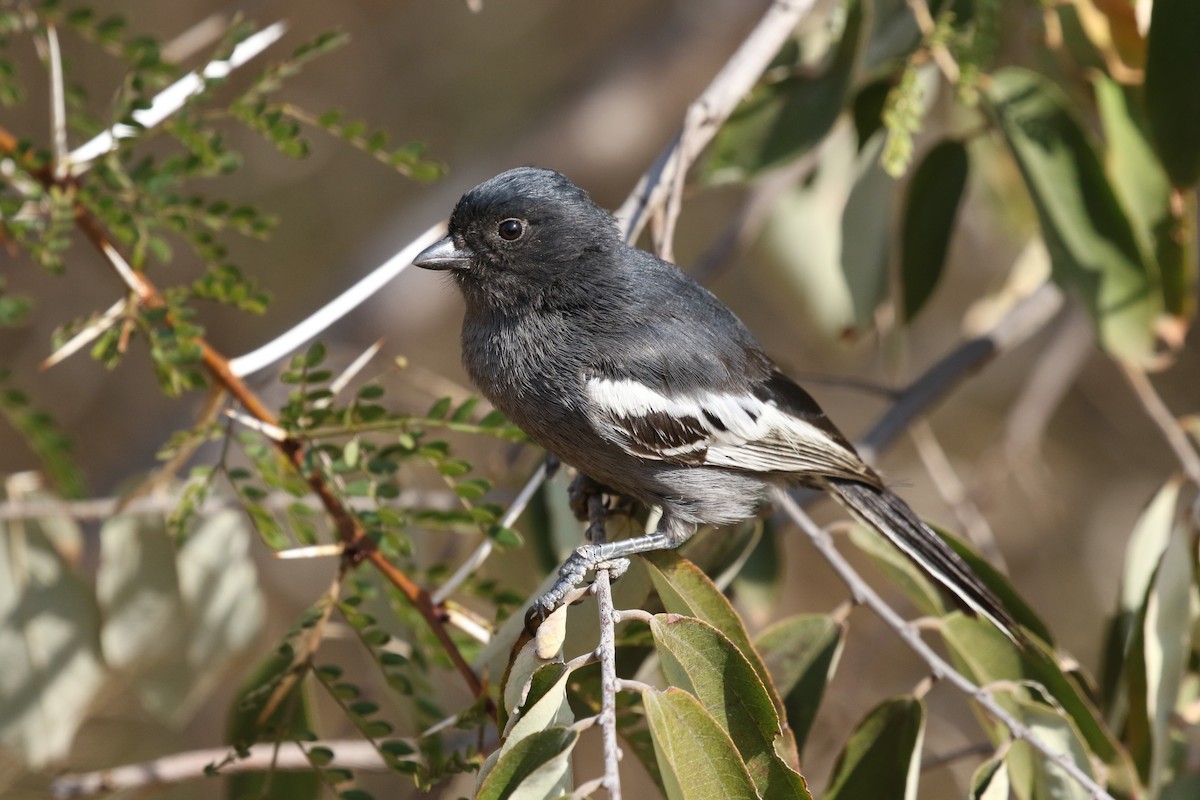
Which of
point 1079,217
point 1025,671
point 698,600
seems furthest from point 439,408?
point 1079,217

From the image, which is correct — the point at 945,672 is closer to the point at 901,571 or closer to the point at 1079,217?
the point at 901,571

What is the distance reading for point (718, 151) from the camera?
302 cm

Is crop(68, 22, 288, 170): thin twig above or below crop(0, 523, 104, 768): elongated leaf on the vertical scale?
above

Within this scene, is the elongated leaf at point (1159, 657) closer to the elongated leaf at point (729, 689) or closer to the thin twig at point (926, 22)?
the elongated leaf at point (729, 689)

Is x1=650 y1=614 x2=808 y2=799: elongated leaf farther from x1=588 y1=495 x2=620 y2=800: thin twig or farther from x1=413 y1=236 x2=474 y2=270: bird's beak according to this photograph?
x1=413 y1=236 x2=474 y2=270: bird's beak

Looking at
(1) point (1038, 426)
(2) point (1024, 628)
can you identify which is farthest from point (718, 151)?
(1) point (1038, 426)

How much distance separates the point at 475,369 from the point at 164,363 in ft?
2.59

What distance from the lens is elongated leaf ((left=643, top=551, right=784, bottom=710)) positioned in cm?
210

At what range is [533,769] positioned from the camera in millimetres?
1601

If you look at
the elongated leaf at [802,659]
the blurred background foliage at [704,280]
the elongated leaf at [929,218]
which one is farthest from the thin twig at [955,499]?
the elongated leaf at [802,659]

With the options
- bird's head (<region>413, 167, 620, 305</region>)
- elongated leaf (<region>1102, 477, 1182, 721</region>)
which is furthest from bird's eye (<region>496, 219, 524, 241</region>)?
elongated leaf (<region>1102, 477, 1182, 721</region>)

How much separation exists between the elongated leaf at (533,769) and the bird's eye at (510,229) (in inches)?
59.6

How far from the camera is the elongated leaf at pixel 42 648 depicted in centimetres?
281

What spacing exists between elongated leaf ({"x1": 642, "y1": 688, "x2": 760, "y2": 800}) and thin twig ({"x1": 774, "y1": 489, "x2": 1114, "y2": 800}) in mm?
772
